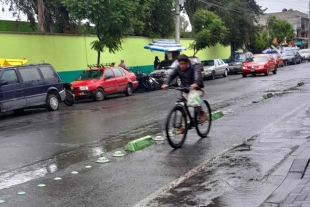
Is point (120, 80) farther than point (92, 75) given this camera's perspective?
Yes

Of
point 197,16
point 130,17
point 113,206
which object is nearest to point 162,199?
point 113,206

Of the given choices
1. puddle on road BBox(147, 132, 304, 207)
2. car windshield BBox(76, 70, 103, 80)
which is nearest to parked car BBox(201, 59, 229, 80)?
car windshield BBox(76, 70, 103, 80)

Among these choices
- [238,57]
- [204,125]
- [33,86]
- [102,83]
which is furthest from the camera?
[238,57]

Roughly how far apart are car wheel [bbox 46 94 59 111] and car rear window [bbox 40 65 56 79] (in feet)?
2.29

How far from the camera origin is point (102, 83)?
22.3 metres

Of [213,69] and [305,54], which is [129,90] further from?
[305,54]

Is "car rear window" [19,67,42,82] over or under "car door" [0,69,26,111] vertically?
over

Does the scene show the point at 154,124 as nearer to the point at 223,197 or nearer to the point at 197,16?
the point at 223,197

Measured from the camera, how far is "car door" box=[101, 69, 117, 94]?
73.8 feet

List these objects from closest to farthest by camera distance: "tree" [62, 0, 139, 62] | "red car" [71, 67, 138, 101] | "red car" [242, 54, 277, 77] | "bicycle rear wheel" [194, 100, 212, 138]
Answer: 1. "bicycle rear wheel" [194, 100, 212, 138]
2. "red car" [71, 67, 138, 101]
3. "tree" [62, 0, 139, 62]
4. "red car" [242, 54, 277, 77]

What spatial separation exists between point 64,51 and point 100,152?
61.2ft

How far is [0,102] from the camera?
662 inches

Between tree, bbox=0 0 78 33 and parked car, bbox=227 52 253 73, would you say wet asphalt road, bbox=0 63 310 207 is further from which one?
parked car, bbox=227 52 253 73

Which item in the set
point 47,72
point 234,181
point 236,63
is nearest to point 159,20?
point 236,63
